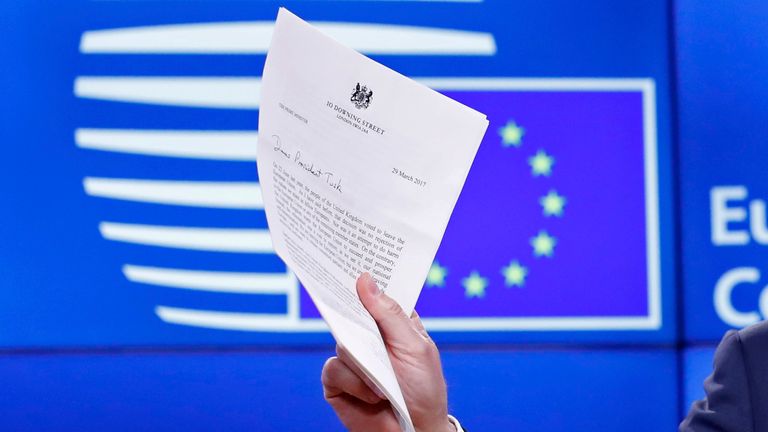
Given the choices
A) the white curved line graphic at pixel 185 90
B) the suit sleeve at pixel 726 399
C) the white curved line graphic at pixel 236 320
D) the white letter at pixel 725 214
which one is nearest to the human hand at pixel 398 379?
the suit sleeve at pixel 726 399

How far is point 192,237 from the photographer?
1580 mm

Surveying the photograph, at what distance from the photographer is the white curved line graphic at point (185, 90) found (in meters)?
1.58

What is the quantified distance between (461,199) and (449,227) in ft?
0.19

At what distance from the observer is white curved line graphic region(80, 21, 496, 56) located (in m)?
1.58

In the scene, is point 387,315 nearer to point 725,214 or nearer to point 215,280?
point 215,280

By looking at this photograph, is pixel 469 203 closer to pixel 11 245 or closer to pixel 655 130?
pixel 655 130

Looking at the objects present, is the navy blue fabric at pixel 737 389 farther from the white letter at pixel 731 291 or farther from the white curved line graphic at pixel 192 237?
the white curved line graphic at pixel 192 237

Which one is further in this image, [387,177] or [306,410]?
[306,410]

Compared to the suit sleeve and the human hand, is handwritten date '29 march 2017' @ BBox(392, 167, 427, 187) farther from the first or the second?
the suit sleeve

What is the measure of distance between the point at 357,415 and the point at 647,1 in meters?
1.09

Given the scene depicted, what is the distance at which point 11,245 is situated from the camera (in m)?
1.57

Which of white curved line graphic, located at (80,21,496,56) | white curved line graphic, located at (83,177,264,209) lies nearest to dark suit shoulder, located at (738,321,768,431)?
white curved line graphic, located at (80,21,496,56)

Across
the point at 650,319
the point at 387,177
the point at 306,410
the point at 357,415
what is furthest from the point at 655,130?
the point at 387,177

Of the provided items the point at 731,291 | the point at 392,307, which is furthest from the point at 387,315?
the point at 731,291
